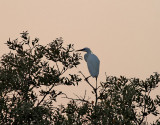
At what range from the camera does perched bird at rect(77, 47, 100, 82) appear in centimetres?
1936

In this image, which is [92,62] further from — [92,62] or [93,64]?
[93,64]

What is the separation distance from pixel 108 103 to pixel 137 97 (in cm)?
166

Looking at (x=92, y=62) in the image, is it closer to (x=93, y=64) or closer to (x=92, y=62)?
(x=92, y=62)

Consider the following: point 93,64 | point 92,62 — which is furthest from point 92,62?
point 93,64

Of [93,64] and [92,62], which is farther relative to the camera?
[92,62]

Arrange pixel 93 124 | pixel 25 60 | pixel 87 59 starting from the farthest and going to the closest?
pixel 87 59, pixel 25 60, pixel 93 124

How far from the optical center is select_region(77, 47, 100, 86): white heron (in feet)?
63.5

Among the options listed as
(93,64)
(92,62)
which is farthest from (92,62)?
(93,64)

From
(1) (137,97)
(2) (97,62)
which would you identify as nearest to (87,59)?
(2) (97,62)

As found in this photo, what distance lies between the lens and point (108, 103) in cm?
1686

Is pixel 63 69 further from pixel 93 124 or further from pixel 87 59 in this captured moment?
pixel 93 124

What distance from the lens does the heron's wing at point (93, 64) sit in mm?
19312

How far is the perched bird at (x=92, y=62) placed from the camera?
1936 centimetres

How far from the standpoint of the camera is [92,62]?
20344 mm
